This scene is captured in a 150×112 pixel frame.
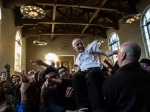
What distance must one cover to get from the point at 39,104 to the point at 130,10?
614 cm

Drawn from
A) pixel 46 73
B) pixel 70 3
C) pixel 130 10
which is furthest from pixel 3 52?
pixel 130 10

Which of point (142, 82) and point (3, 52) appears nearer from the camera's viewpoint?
point (142, 82)

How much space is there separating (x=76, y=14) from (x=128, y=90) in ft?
26.5

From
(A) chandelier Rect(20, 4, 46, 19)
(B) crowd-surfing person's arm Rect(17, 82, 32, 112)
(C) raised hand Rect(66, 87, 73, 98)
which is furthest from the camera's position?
(A) chandelier Rect(20, 4, 46, 19)

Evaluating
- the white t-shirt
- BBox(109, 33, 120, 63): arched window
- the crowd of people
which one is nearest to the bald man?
the crowd of people

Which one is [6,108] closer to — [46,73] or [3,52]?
[46,73]

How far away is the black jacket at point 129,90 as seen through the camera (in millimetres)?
975

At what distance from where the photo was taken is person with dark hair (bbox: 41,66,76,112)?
53.8 inches

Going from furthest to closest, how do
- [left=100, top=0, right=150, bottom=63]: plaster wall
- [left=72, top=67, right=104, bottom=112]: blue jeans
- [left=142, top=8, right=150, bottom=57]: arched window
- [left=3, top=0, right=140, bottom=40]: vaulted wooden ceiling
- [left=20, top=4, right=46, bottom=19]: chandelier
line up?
[left=100, top=0, right=150, bottom=63]: plaster wall → [left=142, top=8, right=150, bottom=57]: arched window → [left=3, top=0, right=140, bottom=40]: vaulted wooden ceiling → [left=20, top=4, right=46, bottom=19]: chandelier → [left=72, top=67, right=104, bottom=112]: blue jeans

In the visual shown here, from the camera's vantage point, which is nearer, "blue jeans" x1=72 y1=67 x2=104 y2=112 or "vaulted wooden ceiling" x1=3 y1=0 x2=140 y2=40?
"blue jeans" x1=72 y1=67 x2=104 y2=112

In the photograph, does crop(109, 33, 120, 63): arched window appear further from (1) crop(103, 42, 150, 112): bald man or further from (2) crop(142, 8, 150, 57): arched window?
(1) crop(103, 42, 150, 112): bald man

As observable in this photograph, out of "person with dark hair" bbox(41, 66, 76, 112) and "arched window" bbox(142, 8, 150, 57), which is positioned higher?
"arched window" bbox(142, 8, 150, 57)

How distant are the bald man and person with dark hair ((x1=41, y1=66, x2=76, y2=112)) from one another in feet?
1.58

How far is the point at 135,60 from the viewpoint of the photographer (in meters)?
1.09
